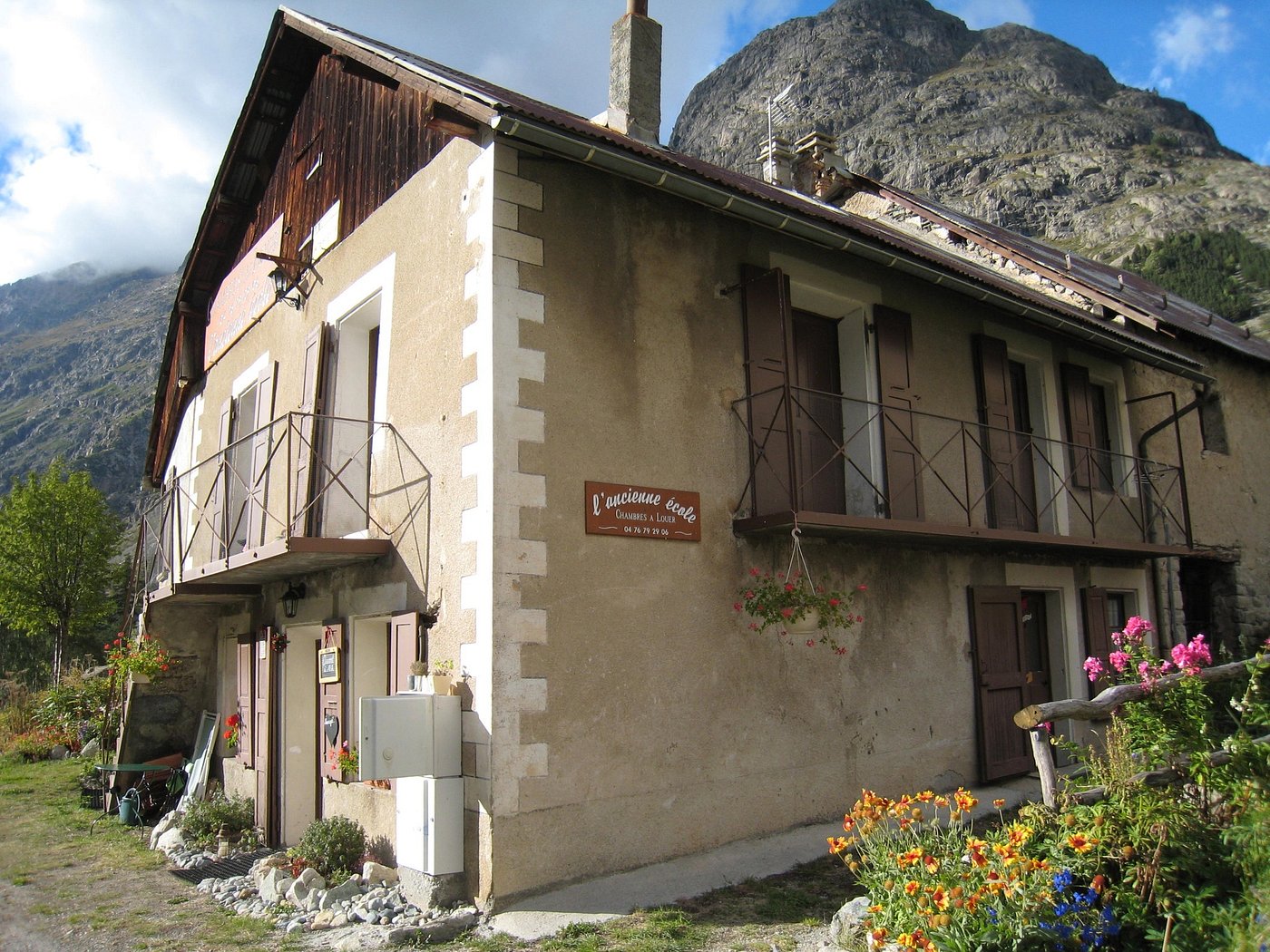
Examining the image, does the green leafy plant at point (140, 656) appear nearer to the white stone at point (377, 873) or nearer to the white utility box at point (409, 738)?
the white stone at point (377, 873)

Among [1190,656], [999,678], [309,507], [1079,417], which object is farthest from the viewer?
[1079,417]

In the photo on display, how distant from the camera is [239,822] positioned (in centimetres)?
923

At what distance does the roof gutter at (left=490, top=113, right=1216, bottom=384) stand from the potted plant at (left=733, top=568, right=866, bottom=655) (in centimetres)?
271

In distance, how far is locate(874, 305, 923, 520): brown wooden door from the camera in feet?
28.4

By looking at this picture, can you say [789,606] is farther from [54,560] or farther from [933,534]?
[54,560]

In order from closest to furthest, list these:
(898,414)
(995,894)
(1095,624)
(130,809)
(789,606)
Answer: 1. (995,894)
2. (789,606)
3. (898,414)
4. (1095,624)
5. (130,809)

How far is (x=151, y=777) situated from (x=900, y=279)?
32.6 ft

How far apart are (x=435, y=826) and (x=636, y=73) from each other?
27.2 ft

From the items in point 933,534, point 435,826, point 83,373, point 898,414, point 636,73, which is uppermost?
point 83,373

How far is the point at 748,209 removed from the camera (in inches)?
285

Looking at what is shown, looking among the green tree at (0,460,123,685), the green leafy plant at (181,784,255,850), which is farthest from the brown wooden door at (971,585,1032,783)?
the green tree at (0,460,123,685)

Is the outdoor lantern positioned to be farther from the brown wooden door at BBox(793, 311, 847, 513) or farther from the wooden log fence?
the wooden log fence

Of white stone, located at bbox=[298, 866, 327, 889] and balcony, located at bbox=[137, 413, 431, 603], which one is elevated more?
balcony, located at bbox=[137, 413, 431, 603]

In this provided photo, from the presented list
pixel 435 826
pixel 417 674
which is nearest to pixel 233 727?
pixel 417 674
